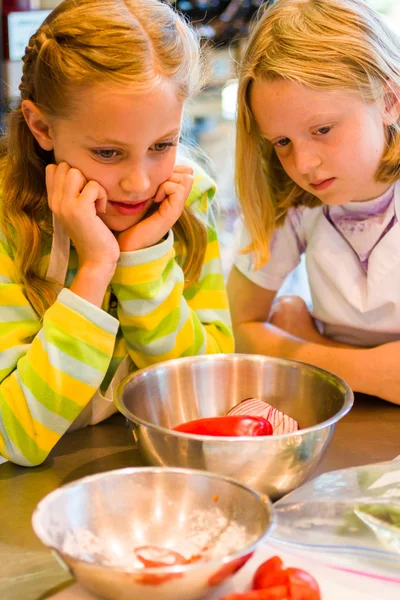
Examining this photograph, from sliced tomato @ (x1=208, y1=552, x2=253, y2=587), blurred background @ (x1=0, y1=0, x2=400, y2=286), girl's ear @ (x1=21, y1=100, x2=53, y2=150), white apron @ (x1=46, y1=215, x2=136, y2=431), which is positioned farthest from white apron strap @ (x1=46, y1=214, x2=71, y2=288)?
blurred background @ (x1=0, y1=0, x2=400, y2=286)

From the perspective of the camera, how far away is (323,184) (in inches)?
49.0

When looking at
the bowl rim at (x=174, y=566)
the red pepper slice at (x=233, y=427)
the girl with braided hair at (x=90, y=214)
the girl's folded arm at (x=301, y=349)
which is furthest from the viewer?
the girl's folded arm at (x=301, y=349)

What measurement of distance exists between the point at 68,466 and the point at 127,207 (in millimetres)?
373

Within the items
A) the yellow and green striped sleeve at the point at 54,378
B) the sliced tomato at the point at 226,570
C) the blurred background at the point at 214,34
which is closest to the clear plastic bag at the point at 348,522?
the sliced tomato at the point at 226,570

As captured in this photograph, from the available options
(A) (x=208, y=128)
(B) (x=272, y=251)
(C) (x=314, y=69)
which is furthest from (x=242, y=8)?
(C) (x=314, y=69)

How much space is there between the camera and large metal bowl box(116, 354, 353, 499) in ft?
2.90

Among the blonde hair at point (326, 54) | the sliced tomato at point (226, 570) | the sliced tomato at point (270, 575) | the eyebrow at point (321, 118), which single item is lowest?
the sliced tomato at point (270, 575)

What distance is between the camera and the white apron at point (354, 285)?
137cm

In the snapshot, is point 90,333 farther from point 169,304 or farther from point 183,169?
point 183,169

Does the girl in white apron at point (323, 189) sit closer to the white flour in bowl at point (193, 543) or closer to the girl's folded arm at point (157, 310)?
the girl's folded arm at point (157, 310)

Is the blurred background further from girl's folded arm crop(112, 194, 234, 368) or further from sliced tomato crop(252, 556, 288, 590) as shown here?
sliced tomato crop(252, 556, 288, 590)

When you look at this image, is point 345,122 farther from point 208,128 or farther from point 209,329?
point 208,128

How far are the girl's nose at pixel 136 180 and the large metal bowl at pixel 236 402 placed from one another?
0.80ft

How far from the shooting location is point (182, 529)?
2.69 ft
